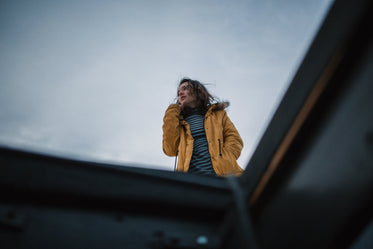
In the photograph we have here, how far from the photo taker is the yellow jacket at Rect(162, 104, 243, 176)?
2.03 metres

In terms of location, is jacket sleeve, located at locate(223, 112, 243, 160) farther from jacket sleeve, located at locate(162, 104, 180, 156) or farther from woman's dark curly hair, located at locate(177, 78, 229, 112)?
jacket sleeve, located at locate(162, 104, 180, 156)

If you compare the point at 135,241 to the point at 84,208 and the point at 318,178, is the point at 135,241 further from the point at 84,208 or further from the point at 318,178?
the point at 318,178

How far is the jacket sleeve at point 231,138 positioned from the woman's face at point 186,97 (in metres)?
0.44

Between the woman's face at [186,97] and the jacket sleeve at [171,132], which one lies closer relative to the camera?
the jacket sleeve at [171,132]

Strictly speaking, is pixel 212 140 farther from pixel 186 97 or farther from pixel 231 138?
pixel 186 97

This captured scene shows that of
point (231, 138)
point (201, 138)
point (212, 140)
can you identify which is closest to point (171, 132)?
point (201, 138)

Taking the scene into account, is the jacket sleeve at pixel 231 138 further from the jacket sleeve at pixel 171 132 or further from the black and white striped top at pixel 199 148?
the jacket sleeve at pixel 171 132

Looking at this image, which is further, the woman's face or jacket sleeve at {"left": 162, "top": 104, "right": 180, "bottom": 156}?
the woman's face

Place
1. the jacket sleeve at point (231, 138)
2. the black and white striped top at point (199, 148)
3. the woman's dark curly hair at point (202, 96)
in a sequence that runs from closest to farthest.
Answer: the black and white striped top at point (199, 148)
the jacket sleeve at point (231, 138)
the woman's dark curly hair at point (202, 96)

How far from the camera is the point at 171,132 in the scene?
91.5 inches

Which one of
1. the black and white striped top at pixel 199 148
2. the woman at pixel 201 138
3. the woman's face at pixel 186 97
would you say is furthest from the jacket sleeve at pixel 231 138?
the woman's face at pixel 186 97

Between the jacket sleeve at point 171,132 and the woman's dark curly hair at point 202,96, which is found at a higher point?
the woman's dark curly hair at point 202,96

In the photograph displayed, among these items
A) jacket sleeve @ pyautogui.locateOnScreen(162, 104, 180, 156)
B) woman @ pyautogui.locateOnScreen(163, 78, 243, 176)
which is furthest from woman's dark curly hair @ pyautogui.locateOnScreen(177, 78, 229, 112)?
jacket sleeve @ pyautogui.locateOnScreen(162, 104, 180, 156)

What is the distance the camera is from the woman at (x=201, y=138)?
2.03 meters
